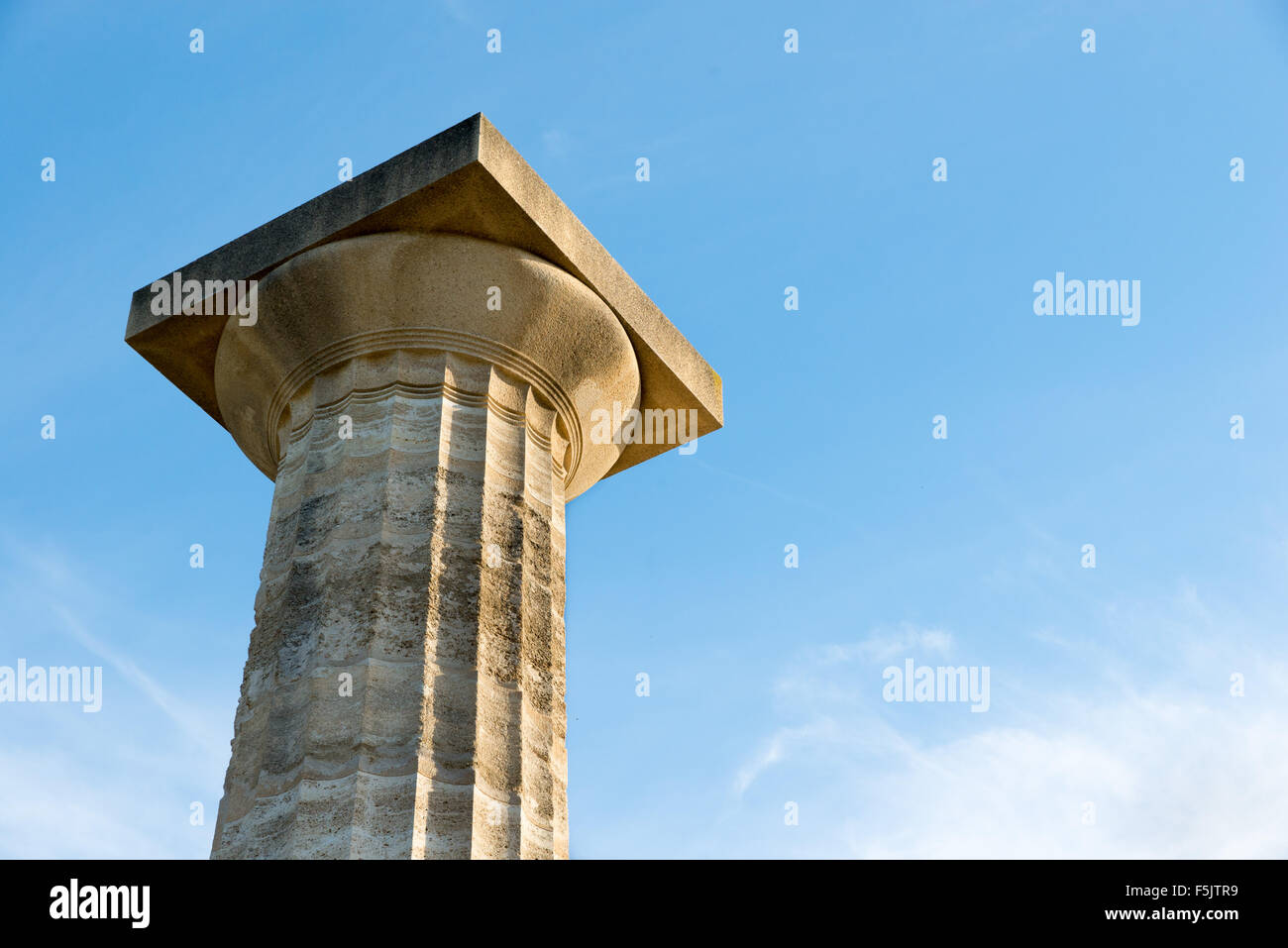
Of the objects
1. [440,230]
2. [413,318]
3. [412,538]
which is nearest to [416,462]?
[412,538]

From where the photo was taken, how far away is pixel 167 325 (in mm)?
7914

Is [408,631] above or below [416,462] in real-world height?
below

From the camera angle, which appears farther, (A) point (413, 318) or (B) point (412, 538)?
(A) point (413, 318)

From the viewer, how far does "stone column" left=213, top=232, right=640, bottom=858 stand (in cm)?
575

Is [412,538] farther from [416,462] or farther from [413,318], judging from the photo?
[413,318]

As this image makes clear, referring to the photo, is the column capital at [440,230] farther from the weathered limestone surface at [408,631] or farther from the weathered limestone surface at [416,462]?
the weathered limestone surface at [408,631]

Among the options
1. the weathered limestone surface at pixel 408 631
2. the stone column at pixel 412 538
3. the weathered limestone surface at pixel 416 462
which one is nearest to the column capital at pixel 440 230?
the weathered limestone surface at pixel 416 462

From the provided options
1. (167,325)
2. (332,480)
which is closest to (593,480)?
(332,480)

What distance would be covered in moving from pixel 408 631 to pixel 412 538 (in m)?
0.52

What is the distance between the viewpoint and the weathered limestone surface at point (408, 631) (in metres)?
5.69

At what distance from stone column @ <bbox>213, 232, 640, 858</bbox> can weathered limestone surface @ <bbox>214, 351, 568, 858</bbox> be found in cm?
1

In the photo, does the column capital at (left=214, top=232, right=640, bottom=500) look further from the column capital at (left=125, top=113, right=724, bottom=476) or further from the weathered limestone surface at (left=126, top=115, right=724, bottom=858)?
the column capital at (left=125, top=113, right=724, bottom=476)

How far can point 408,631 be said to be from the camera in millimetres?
6148
